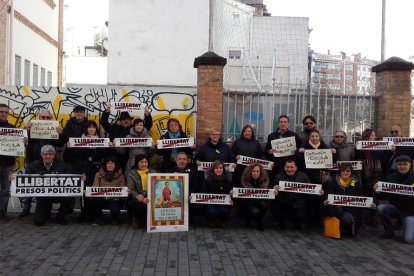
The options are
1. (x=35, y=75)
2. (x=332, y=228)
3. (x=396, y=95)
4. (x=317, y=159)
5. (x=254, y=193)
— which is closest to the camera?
(x=332, y=228)

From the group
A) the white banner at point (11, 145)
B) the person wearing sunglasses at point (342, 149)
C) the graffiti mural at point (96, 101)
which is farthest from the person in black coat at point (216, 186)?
the white banner at point (11, 145)

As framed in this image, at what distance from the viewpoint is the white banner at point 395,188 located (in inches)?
318

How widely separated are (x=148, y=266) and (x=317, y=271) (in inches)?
85.3

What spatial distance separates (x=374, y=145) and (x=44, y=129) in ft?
20.0

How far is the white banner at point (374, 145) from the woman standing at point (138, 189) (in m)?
3.90

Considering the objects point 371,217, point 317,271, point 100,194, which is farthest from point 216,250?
point 371,217

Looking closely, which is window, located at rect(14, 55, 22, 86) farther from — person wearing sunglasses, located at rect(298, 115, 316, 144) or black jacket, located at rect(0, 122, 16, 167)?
person wearing sunglasses, located at rect(298, 115, 316, 144)

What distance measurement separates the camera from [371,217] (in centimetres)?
923

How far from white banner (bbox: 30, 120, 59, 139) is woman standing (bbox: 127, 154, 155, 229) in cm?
176

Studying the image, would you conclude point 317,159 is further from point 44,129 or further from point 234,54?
point 234,54

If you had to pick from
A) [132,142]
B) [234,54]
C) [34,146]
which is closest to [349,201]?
[132,142]

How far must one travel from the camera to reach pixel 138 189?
838cm

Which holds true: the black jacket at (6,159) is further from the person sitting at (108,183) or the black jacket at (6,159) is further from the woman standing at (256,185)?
the woman standing at (256,185)

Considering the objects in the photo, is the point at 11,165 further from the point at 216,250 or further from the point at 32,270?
the point at 216,250
